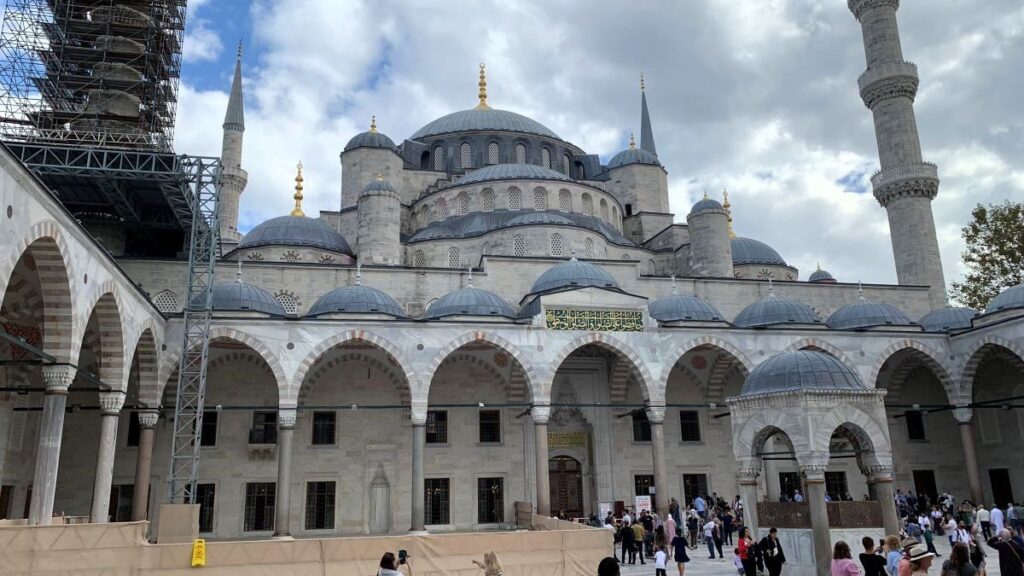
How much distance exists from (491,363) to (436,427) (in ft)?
6.60

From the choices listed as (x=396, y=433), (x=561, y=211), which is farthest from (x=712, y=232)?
(x=396, y=433)

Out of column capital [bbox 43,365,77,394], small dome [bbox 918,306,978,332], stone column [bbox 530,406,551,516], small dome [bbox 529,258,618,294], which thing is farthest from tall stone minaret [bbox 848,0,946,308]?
column capital [bbox 43,365,77,394]

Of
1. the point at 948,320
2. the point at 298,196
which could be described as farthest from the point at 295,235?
the point at 948,320

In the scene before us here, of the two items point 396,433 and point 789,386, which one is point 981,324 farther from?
point 396,433

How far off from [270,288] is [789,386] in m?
13.5

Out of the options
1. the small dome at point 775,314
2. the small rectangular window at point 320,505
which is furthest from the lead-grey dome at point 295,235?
the small dome at point 775,314

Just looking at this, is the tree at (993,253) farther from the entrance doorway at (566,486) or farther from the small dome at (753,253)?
the entrance doorway at (566,486)

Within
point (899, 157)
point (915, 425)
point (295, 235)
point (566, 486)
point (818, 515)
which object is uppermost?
point (899, 157)

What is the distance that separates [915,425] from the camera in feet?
68.3

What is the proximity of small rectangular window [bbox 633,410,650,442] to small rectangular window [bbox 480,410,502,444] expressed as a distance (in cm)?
339

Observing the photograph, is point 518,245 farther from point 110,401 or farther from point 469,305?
point 110,401

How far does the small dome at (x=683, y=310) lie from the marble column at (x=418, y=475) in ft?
20.2

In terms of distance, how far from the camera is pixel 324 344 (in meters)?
16.0

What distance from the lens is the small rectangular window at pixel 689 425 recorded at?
1995 cm
